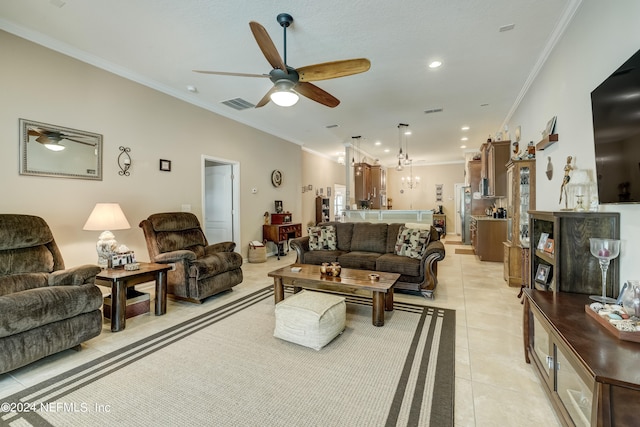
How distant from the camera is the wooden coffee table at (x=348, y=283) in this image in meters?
2.71

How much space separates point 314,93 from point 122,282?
265cm

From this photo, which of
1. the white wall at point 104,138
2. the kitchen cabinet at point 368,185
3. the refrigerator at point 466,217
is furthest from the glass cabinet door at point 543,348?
the refrigerator at point 466,217

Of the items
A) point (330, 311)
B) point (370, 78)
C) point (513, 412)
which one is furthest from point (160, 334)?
point (370, 78)

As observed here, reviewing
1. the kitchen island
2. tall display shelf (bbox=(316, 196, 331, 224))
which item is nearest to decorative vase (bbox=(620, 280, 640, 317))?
the kitchen island

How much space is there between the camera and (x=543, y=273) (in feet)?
7.73

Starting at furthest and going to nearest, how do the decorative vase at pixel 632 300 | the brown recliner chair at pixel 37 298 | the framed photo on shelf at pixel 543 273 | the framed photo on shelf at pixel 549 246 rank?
the framed photo on shelf at pixel 543 273 < the framed photo on shelf at pixel 549 246 < the brown recliner chair at pixel 37 298 < the decorative vase at pixel 632 300

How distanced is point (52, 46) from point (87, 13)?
0.84 m

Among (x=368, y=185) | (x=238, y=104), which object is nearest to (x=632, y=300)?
(x=238, y=104)

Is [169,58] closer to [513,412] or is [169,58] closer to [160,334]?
[160,334]

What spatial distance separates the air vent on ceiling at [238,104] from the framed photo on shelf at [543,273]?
4.51 m

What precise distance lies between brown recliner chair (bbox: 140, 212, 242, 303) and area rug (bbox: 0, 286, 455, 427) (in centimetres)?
74

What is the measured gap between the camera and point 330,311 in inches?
94.2

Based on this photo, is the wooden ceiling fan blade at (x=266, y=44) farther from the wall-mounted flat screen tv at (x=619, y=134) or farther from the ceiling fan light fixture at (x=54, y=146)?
the ceiling fan light fixture at (x=54, y=146)

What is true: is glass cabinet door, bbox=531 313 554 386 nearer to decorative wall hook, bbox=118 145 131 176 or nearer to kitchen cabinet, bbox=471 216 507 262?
kitchen cabinet, bbox=471 216 507 262
